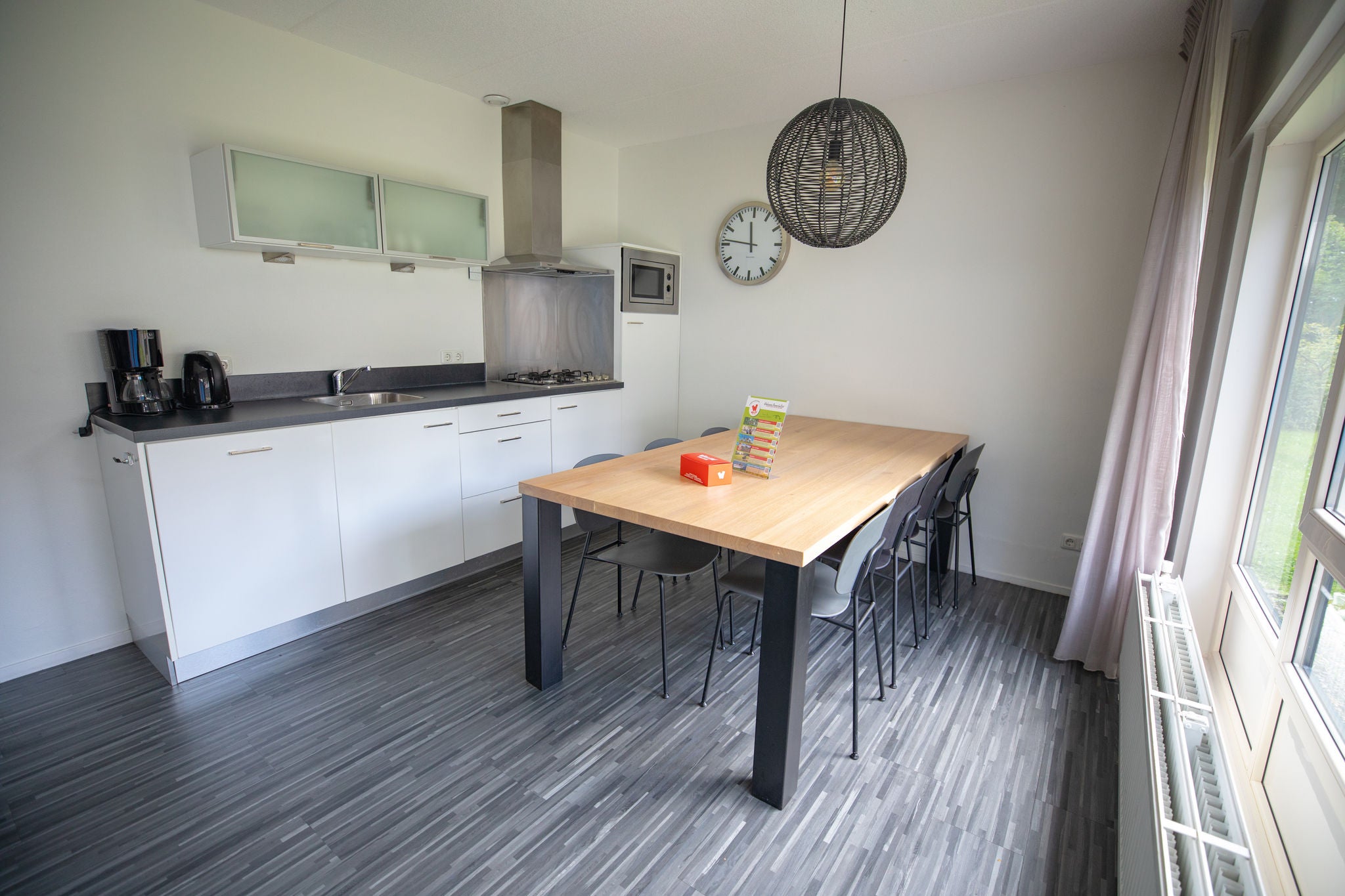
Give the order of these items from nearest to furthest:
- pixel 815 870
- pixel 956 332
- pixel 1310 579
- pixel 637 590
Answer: pixel 1310 579, pixel 815 870, pixel 637 590, pixel 956 332

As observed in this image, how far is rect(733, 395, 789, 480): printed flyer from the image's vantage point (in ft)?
7.78

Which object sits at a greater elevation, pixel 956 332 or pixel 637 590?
pixel 956 332

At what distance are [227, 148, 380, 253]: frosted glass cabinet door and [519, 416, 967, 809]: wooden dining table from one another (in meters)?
1.68

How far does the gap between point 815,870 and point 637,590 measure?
1.54m

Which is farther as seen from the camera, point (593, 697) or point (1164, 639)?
point (593, 697)

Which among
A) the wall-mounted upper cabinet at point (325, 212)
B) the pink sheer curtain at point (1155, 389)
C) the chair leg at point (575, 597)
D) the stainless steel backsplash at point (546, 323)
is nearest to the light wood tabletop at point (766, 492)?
the chair leg at point (575, 597)

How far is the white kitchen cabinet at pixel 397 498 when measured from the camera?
2818 mm

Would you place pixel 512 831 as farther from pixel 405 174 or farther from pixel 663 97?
pixel 663 97

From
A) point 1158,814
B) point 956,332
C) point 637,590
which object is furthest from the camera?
point 956,332

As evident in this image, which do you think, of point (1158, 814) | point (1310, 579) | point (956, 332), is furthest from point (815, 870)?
point (956, 332)

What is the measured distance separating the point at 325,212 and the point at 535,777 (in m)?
2.61

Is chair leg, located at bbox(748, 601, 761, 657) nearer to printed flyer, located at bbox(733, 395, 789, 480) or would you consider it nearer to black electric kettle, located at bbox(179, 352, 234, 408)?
printed flyer, located at bbox(733, 395, 789, 480)

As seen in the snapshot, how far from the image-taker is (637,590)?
301 centimetres

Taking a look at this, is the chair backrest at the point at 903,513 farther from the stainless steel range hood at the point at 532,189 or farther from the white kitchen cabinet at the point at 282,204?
the white kitchen cabinet at the point at 282,204
